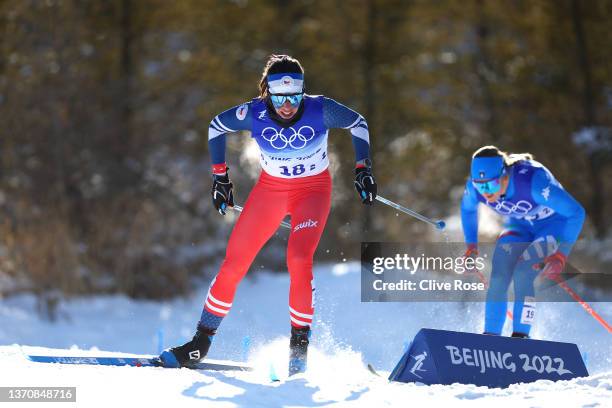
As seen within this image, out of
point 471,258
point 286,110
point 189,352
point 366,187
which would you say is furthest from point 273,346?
point 286,110

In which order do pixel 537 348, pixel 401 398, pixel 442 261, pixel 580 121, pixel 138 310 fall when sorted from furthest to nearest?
1. pixel 580 121
2. pixel 138 310
3. pixel 442 261
4. pixel 537 348
5. pixel 401 398

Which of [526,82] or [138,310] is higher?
[526,82]

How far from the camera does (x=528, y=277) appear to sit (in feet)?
22.6

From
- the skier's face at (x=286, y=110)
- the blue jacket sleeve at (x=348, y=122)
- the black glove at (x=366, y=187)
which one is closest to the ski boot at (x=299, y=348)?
the black glove at (x=366, y=187)

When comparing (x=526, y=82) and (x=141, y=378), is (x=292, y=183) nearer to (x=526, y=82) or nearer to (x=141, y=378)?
(x=141, y=378)

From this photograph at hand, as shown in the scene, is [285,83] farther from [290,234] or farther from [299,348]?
[299,348]

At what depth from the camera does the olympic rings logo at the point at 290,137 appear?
19.4 feet

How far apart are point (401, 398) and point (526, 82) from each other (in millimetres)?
12588

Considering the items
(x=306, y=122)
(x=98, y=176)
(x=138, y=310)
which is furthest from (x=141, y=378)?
(x=98, y=176)

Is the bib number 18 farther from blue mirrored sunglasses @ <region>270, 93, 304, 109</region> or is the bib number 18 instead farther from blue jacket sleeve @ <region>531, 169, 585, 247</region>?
blue jacket sleeve @ <region>531, 169, 585, 247</region>

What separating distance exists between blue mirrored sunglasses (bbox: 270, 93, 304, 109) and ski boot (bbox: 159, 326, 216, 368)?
151cm

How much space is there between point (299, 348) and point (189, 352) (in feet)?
2.30

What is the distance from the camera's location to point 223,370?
5.85m

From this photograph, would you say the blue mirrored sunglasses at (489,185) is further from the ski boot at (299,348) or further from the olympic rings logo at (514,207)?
the ski boot at (299,348)
